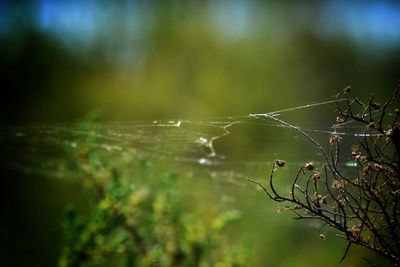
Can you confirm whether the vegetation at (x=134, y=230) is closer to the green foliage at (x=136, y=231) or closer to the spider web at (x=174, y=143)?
the green foliage at (x=136, y=231)

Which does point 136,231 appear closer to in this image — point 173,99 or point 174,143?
point 174,143

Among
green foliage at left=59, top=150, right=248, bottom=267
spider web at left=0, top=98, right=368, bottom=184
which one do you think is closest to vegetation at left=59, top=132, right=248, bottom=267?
green foliage at left=59, top=150, right=248, bottom=267

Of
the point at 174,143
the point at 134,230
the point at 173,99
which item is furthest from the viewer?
the point at 173,99

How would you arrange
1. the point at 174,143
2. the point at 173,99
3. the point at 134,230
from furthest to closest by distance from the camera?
the point at 173,99 → the point at 174,143 → the point at 134,230

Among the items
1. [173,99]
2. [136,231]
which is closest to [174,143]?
[136,231]

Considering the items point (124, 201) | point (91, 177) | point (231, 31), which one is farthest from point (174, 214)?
point (231, 31)

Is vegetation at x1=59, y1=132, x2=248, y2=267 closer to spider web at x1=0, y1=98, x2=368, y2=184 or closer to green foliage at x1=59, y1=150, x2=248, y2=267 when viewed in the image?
green foliage at x1=59, y1=150, x2=248, y2=267
